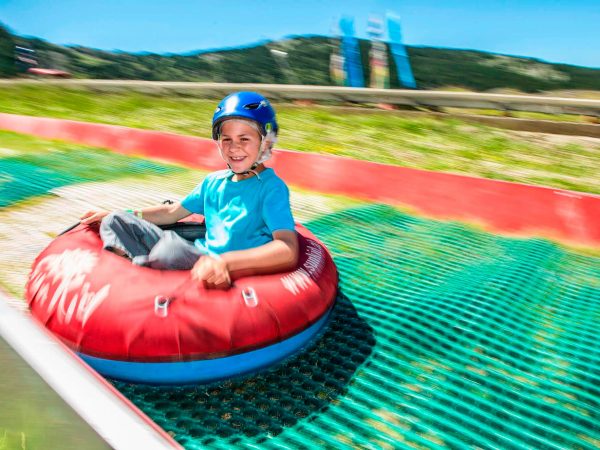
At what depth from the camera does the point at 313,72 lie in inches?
695

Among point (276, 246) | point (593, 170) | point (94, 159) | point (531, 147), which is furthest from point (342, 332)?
point (531, 147)

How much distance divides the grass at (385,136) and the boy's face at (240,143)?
4.98 m

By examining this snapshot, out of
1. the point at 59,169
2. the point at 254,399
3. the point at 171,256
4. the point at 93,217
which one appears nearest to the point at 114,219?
the point at 93,217

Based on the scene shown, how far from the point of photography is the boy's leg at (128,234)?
2.58 m

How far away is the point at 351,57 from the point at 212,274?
15496 mm

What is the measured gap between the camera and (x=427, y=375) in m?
2.52

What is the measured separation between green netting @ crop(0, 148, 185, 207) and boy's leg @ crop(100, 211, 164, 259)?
255cm

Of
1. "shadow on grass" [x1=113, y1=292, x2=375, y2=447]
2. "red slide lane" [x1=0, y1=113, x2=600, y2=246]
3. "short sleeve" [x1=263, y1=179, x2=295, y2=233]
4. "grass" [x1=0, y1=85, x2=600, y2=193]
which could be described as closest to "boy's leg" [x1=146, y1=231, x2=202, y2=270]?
"short sleeve" [x1=263, y1=179, x2=295, y2=233]

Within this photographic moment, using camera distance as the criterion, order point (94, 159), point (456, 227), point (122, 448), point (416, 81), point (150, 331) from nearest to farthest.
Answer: point (122, 448), point (150, 331), point (456, 227), point (94, 159), point (416, 81)

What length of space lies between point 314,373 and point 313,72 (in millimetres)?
16125

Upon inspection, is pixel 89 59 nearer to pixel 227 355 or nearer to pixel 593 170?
pixel 593 170

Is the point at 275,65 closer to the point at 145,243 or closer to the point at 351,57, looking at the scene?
the point at 351,57

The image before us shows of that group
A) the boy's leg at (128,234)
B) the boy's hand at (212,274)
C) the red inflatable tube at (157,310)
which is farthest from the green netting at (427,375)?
the boy's leg at (128,234)

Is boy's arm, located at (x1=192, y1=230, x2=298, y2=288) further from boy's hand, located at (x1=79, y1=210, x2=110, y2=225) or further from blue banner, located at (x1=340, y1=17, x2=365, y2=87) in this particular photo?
blue banner, located at (x1=340, y1=17, x2=365, y2=87)
